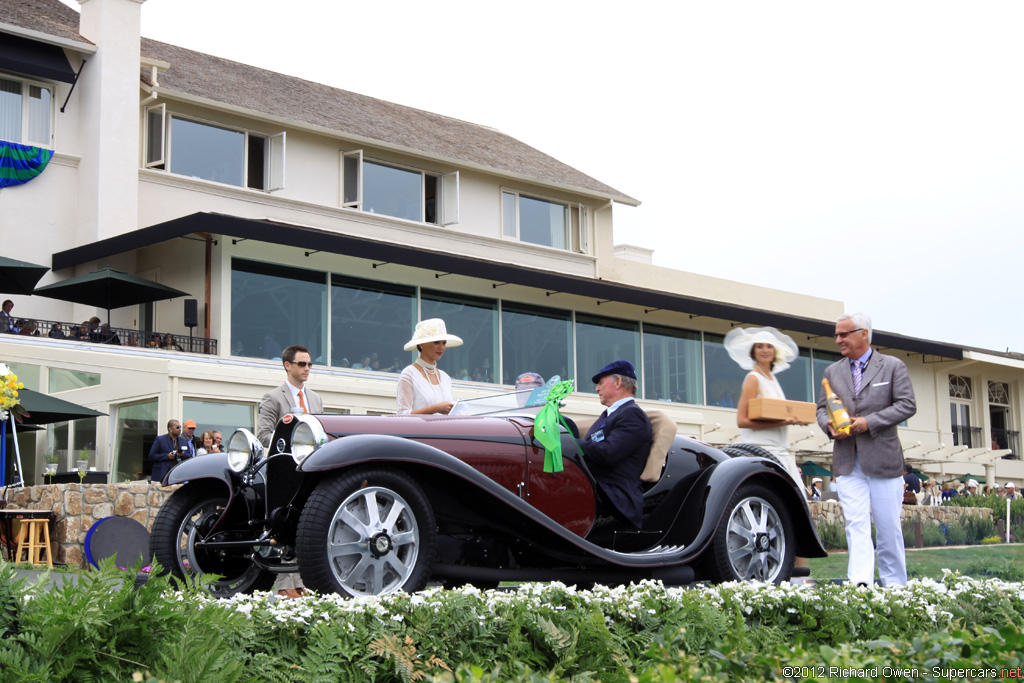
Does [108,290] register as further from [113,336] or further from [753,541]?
[753,541]

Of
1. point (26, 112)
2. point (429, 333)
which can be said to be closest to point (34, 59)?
point (26, 112)

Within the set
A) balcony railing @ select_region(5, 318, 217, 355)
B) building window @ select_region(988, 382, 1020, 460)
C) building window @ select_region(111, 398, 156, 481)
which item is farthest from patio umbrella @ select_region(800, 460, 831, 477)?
building window @ select_region(111, 398, 156, 481)

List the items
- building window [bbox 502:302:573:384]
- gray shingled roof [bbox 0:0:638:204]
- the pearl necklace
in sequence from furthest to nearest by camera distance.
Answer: building window [bbox 502:302:573:384] → gray shingled roof [bbox 0:0:638:204] → the pearl necklace

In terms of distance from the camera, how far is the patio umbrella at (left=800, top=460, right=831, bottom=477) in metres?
30.2

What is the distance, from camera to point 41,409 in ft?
49.2

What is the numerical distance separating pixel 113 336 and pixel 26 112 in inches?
230

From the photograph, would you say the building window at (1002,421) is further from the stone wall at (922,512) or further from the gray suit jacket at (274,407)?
the gray suit jacket at (274,407)

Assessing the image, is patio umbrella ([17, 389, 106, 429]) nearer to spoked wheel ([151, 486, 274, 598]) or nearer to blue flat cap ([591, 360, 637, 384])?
spoked wheel ([151, 486, 274, 598])

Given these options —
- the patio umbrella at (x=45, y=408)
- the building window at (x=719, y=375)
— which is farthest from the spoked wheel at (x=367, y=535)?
the building window at (x=719, y=375)

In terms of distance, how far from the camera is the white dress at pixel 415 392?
799cm

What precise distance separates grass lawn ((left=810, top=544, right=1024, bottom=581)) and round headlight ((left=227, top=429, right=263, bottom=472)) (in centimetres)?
521

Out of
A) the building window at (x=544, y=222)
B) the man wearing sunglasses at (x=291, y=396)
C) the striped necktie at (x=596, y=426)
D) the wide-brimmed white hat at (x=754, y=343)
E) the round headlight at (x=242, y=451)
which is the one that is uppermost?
the building window at (x=544, y=222)

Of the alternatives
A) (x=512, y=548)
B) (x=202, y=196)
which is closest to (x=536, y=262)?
(x=202, y=196)

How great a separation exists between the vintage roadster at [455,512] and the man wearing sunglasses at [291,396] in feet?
3.98
